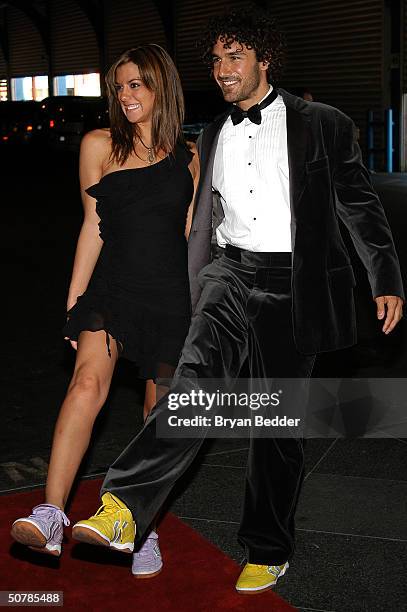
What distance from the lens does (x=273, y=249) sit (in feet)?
11.1

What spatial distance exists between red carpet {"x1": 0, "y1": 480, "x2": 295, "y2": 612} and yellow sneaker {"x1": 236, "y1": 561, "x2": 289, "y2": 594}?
0.03 metres

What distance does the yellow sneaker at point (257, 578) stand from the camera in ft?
11.2

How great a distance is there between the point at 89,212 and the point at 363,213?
1.00 metres

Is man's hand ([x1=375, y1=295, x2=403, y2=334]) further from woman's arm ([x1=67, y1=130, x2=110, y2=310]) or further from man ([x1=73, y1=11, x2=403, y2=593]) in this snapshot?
woman's arm ([x1=67, y1=130, x2=110, y2=310])

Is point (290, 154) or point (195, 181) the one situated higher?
point (290, 154)

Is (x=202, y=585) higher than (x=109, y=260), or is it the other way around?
(x=109, y=260)

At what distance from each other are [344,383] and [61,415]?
3.11 metres

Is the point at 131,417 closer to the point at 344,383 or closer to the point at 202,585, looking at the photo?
the point at 344,383

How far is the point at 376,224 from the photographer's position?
344 centimetres

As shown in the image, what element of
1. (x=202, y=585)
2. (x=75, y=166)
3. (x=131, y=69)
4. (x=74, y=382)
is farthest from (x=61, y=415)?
(x=75, y=166)

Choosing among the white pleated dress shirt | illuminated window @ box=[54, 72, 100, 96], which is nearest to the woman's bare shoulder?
the white pleated dress shirt

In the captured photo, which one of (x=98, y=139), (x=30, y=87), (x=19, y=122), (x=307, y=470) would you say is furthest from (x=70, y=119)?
(x=98, y=139)

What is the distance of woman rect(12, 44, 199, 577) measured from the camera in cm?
352

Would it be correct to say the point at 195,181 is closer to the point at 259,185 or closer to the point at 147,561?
the point at 259,185
